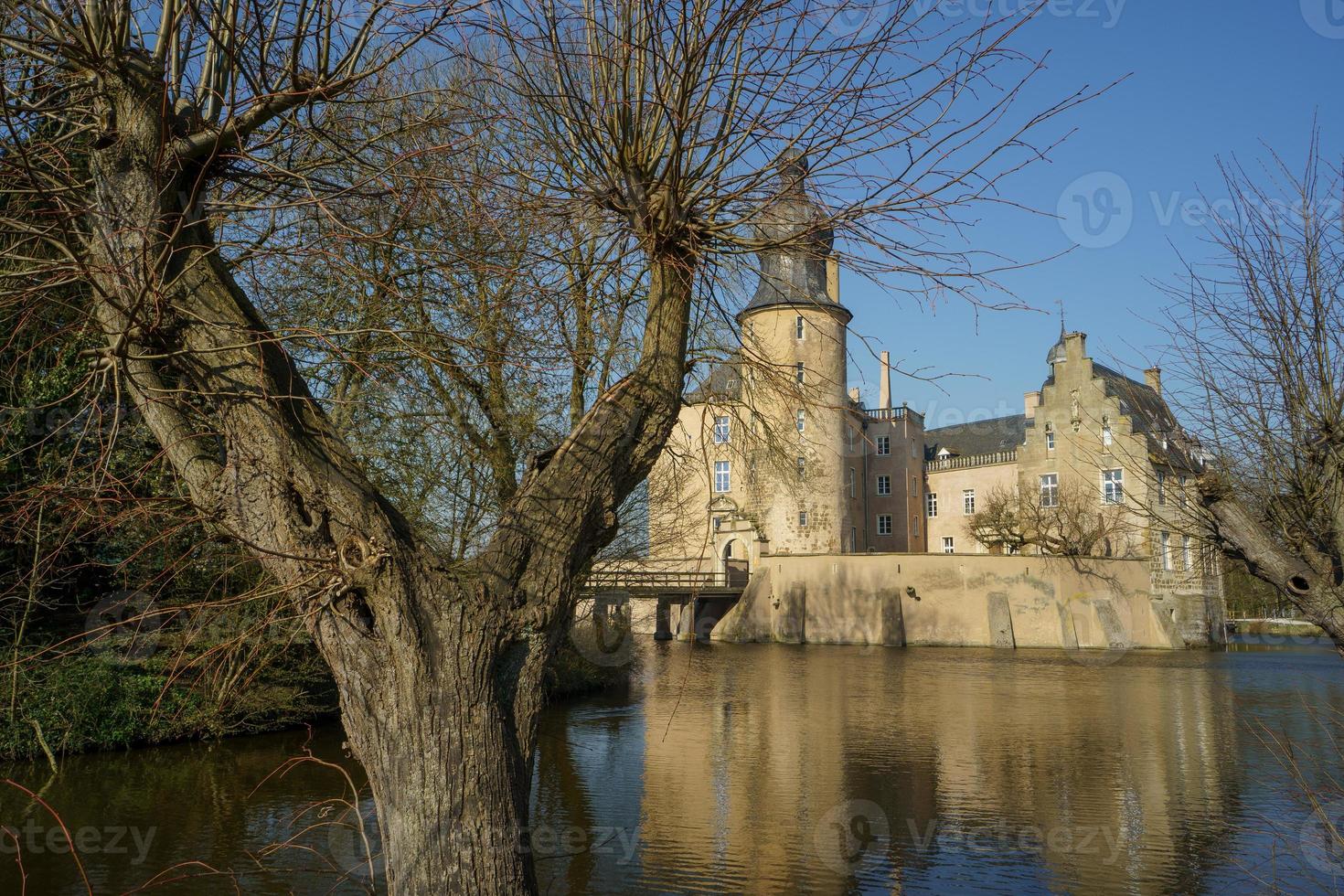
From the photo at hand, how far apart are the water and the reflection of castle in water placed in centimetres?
4

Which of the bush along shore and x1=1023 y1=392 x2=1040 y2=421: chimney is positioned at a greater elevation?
x1=1023 y1=392 x2=1040 y2=421: chimney

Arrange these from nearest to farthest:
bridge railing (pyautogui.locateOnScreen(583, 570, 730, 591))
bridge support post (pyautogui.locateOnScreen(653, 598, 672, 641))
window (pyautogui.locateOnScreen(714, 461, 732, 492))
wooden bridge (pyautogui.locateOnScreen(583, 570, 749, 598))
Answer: bridge railing (pyautogui.locateOnScreen(583, 570, 730, 591)), wooden bridge (pyautogui.locateOnScreen(583, 570, 749, 598)), bridge support post (pyautogui.locateOnScreen(653, 598, 672, 641)), window (pyautogui.locateOnScreen(714, 461, 732, 492))

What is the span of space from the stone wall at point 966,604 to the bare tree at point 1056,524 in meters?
1.02

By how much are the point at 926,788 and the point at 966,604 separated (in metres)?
23.7

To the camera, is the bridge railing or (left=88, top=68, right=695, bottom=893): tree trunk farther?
the bridge railing

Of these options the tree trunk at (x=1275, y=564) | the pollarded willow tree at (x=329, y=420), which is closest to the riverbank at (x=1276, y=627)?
the tree trunk at (x=1275, y=564)

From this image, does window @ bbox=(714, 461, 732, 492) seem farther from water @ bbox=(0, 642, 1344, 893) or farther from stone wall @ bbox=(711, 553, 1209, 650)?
water @ bbox=(0, 642, 1344, 893)

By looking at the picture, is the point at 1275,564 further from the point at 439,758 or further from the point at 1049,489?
the point at 1049,489

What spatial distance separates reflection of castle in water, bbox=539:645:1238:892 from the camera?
7324mm

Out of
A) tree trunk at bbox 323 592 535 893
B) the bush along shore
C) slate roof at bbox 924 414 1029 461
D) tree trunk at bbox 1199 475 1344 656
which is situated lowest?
the bush along shore

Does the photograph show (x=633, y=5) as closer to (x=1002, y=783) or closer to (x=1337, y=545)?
(x=1337, y=545)

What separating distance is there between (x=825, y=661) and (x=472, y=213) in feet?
76.2

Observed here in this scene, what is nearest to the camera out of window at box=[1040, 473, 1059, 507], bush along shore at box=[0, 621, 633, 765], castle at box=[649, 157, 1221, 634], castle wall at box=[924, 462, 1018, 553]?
bush along shore at box=[0, 621, 633, 765]

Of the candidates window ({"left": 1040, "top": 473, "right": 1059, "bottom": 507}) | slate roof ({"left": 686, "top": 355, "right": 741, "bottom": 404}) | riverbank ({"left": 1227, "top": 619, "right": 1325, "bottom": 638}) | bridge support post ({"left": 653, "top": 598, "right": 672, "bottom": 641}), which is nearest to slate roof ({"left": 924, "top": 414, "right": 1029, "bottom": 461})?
window ({"left": 1040, "top": 473, "right": 1059, "bottom": 507})
